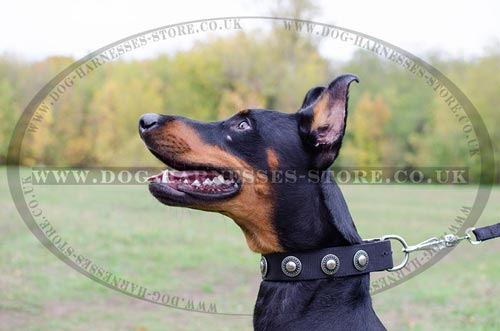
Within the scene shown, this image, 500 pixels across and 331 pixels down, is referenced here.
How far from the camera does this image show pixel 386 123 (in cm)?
3831

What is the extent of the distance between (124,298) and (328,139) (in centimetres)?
594

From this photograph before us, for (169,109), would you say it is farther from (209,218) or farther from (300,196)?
(300,196)

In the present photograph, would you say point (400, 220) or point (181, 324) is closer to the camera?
point (181, 324)

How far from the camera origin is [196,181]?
325 centimetres

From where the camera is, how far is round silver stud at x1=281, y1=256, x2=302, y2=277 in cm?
304

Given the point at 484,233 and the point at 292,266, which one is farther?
the point at 484,233

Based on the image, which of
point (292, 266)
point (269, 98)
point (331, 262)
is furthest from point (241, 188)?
point (269, 98)

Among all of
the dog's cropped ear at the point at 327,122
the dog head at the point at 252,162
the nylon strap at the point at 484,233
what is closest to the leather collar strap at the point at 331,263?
the dog head at the point at 252,162

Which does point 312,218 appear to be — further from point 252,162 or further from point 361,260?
point 252,162

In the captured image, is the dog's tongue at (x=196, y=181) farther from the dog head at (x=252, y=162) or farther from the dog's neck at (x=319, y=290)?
the dog's neck at (x=319, y=290)

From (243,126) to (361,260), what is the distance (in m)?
0.95

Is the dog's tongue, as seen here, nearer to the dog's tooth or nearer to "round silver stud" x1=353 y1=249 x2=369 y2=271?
the dog's tooth

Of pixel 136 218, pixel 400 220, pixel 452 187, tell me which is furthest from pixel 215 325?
pixel 452 187

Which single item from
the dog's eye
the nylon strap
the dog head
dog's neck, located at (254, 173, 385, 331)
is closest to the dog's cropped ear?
the dog head
